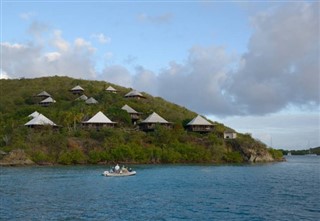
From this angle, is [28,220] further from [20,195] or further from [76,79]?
[76,79]

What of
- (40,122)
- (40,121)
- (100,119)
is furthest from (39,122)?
(100,119)

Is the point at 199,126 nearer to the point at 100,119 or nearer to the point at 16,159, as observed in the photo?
the point at 100,119

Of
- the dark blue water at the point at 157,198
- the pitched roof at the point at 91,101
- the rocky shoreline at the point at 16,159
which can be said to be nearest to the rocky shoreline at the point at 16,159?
the rocky shoreline at the point at 16,159

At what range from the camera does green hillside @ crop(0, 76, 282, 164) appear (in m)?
72.9

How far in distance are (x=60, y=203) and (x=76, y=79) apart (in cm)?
10775

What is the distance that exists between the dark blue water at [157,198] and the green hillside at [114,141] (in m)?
25.4

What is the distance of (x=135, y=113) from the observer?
97.8 meters

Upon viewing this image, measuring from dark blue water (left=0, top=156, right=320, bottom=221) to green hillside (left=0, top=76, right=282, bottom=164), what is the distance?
2538cm

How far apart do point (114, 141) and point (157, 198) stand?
4417 cm

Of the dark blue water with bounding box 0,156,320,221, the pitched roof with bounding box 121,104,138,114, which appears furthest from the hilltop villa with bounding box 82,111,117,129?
the dark blue water with bounding box 0,156,320,221

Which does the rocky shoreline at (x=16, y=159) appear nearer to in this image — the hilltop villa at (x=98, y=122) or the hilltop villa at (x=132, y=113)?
the hilltop villa at (x=98, y=122)

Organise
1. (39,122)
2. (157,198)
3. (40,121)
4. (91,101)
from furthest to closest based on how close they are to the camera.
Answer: (91,101) → (40,121) → (39,122) → (157,198)

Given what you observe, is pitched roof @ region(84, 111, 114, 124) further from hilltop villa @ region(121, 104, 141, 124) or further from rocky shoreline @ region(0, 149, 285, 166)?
rocky shoreline @ region(0, 149, 285, 166)

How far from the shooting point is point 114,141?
251 ft
